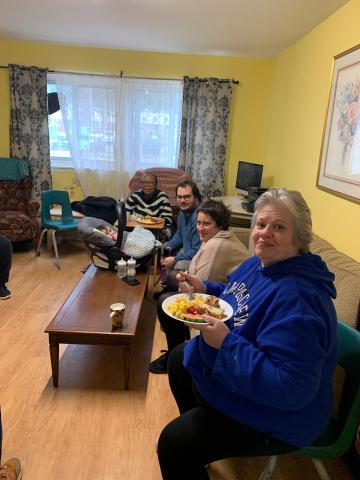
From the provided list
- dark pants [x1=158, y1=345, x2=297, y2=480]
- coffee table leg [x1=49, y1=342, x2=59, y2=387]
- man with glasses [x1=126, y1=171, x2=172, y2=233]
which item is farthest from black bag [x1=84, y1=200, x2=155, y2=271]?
dark pants [x1=158, y1=345, x2=297, y2=480]

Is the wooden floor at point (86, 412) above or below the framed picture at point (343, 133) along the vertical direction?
below

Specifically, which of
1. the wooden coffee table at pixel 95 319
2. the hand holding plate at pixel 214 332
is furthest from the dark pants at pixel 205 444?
the wooden coffee table at pixel 95 319

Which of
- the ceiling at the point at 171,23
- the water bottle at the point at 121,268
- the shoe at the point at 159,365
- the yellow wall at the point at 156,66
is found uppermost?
the ceiling at the point at 171,23

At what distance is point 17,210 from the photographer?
4.30 meters

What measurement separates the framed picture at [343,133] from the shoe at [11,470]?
2212 mm

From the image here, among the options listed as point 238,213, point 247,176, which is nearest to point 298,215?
point 238,213

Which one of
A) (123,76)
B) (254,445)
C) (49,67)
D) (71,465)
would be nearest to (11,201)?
(49,67)

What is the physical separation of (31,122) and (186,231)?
9.24 ft

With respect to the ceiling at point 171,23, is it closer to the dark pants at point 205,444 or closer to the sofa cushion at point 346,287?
the sofa cushion at point 346,287

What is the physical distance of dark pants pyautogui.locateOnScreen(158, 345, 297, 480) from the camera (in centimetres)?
108

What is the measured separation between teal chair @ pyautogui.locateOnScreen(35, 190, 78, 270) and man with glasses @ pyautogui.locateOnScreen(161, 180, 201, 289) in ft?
4.82

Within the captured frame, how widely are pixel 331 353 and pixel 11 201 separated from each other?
4.16m

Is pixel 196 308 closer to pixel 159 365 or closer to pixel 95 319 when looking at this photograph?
pixel 95 319

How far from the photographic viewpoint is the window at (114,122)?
4.39 metres
